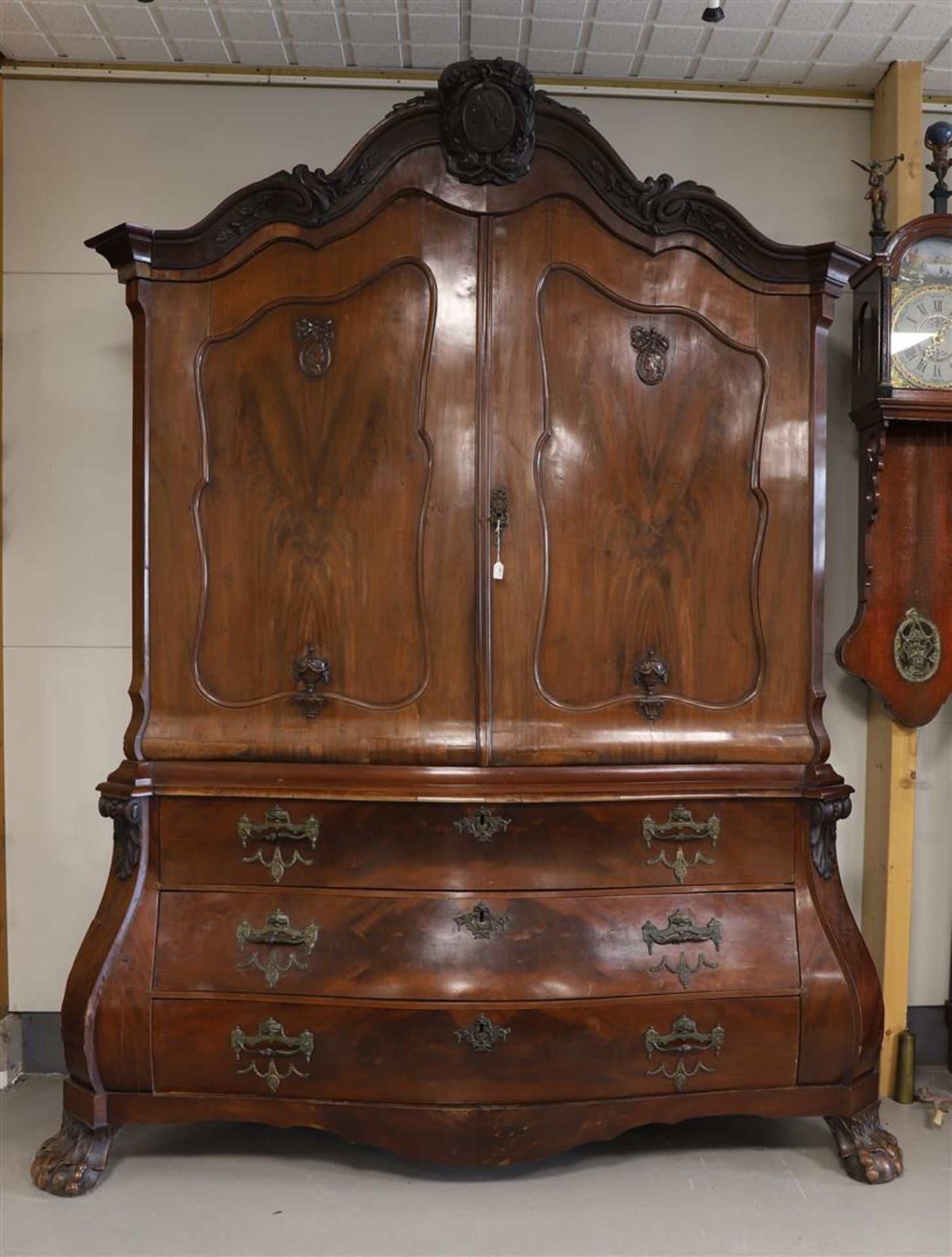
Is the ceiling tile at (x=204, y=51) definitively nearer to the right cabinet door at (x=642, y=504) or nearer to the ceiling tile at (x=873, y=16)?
the right cabinet door at (x=642, y=504)

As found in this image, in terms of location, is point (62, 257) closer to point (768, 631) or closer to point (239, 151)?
point (239, 151)

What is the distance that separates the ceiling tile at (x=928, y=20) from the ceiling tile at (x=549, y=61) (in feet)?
2.95

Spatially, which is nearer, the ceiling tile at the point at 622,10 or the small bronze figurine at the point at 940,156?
the ceiling tile at the point at 622,10

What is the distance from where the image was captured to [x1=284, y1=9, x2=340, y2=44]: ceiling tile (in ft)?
9.34

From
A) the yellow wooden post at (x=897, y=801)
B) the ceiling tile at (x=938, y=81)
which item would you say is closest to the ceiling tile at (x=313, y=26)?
the yellow wooden post at (x=897, y=801)

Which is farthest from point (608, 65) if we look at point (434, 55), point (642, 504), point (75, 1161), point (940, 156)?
point (75, 1161)

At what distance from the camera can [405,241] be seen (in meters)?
2.46

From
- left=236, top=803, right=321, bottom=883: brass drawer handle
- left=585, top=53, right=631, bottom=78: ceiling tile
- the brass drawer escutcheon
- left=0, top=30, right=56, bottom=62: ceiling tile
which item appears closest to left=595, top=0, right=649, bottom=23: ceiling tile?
left=585, top=53, right=631, bottom=78: ceiling tile

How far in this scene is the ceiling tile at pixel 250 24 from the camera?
2.84 meters

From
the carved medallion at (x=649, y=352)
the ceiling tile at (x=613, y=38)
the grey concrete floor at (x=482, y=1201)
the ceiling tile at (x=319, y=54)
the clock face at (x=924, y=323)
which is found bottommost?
the grey concrete floor at (x=482, y=1201)

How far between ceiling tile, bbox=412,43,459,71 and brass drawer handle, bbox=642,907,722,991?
7.83 feet

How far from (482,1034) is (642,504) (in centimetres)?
128

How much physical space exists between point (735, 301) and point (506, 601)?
0.91 meters

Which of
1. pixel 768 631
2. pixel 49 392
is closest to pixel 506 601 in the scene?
pixel 768 631
